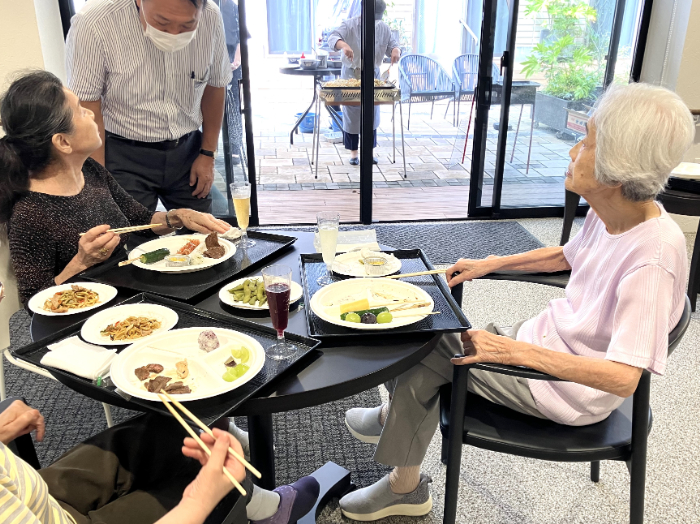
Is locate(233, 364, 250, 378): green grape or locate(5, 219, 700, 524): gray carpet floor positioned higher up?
locate(233, 364, 250, 378): green grape

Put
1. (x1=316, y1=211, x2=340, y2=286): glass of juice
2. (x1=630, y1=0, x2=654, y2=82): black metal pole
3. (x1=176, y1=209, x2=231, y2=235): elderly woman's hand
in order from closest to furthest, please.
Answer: (x1=316, y1=211, x2=340, y2=286): glass of juice < (x1=176, y1=209, x2=231, y2=235): elderly woman's hand < (x1=630, y1=0, x2=654, y2=82): black metal pole

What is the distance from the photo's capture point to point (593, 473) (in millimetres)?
1908

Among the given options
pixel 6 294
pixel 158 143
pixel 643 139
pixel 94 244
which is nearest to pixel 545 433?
pixel 643 139

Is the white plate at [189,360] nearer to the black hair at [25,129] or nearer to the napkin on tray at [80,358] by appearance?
the napkin on tray at [80,358]

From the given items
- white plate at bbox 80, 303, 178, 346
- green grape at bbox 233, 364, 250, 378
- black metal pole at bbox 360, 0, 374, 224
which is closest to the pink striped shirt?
green grape at bbox 233, 364, 250, 378

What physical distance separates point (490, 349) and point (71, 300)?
1.07m

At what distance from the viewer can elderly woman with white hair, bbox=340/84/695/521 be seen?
125 cm

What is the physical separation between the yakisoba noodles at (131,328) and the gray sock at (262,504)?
501 millimetres

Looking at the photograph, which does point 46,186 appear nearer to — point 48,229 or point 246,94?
point 48,229

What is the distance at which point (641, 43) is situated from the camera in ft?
14.1

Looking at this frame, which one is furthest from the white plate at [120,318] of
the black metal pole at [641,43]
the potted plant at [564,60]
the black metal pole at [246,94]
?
the black metal pole at [641,43]

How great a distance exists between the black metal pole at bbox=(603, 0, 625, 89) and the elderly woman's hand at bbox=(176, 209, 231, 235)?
350 cm

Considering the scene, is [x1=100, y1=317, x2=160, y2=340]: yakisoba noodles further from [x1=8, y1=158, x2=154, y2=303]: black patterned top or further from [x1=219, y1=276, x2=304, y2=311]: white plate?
[x1=8, y1=158, x2=154, y2=303]: black patterned top

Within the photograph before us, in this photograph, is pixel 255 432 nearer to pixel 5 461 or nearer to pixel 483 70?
pixel 5 461
